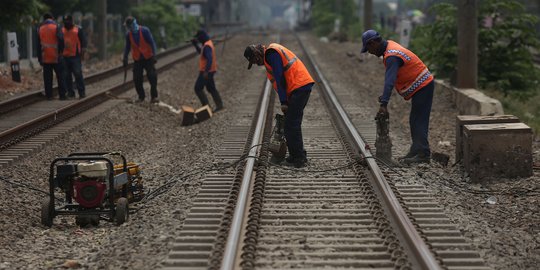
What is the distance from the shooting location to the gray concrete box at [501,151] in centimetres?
823

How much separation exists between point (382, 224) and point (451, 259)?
906 mm

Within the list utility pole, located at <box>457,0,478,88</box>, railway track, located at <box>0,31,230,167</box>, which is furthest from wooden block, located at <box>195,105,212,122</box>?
utility pole, located at <box>457,0,478,88</box>

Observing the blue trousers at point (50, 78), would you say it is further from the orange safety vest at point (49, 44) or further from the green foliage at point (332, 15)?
the green foliage at point (332, 15)

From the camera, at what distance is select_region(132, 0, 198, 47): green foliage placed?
125 feet

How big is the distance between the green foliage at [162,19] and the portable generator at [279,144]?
29090mm

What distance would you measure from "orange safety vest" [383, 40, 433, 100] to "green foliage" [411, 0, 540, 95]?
→ 722cm

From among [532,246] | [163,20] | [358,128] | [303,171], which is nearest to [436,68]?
[358,128]

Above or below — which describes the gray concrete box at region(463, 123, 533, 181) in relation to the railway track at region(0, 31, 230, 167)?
above

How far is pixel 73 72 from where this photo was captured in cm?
1528

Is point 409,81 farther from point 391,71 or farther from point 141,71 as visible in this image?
point 141,71

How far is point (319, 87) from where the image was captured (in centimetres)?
1862

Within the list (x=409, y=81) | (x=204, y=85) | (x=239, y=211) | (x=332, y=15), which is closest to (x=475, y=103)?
(x=409, y=81)

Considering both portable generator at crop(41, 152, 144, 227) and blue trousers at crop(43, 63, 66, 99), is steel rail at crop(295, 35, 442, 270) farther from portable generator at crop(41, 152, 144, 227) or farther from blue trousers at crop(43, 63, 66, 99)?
blue trousers at crop(43, 63, 66, 99)

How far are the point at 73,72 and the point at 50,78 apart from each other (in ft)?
1.71
